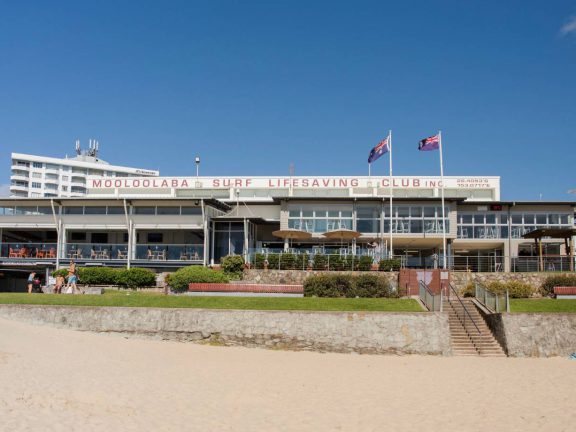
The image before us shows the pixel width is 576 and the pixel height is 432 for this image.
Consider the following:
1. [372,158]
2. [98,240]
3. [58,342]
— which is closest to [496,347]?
[58,342]

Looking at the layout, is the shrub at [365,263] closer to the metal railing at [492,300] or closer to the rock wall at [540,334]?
the metal railing at [492,300]

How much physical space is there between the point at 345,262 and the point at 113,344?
14749 millimetres

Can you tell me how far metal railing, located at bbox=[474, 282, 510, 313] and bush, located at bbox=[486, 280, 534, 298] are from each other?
236cm

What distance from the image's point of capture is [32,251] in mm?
39906

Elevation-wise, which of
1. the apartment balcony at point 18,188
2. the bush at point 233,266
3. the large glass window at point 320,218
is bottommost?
the bush at point 233,266

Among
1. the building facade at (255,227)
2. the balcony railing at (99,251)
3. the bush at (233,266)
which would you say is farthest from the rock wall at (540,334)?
the balcony railing at (99,251)

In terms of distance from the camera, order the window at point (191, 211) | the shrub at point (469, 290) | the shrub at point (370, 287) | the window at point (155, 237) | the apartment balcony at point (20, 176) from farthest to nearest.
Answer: the apartment balcony at point (20, 176), the window at point (155, 237), the window at point (191, 211), the shrub at point (469, 290), the shrub at point (370, 287)

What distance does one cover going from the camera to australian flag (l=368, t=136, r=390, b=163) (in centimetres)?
3772

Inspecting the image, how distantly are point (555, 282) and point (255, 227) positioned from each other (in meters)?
A: 19.5

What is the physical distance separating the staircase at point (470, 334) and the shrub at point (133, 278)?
1658 cm

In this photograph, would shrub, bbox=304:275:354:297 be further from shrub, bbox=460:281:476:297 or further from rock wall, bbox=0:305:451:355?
shrub, bbox=460:281:476:297

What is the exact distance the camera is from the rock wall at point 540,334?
73.8 feet

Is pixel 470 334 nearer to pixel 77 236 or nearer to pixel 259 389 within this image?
pixel 259 389

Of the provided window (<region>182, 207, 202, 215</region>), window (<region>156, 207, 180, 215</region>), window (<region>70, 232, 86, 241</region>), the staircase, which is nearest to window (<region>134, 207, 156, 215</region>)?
window (<region>156, 207, 180, 215</region>)
